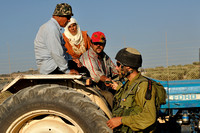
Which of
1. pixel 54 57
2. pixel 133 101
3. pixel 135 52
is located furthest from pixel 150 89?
pixel 54 57

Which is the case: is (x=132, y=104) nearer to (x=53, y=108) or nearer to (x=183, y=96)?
(x=53, y=108)

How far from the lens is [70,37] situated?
561 cm

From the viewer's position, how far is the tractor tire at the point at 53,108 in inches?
117

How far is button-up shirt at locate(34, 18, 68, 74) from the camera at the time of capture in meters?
3.35

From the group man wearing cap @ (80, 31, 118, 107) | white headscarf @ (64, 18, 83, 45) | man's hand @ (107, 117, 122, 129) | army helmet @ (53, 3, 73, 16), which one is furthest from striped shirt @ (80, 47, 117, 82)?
man's hand @ (107, 117, 122, 129)

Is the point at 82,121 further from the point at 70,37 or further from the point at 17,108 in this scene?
the point at 70,37

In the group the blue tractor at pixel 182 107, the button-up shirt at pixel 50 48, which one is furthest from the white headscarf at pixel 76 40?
the blue tractor at pixel 182 107

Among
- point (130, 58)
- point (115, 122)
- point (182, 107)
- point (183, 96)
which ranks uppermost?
point (130, 58)

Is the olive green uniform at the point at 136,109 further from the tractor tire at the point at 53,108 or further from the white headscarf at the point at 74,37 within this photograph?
the white headscarf at the point at 74,37

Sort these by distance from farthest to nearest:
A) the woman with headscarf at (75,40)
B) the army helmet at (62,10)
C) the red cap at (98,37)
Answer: the woman with headscarf at (75,40) → the red cap at (98,37) → the army helmet at (62,10)

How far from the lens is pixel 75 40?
5.46 m

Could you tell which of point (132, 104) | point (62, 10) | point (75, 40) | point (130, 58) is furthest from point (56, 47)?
point (75, 40)

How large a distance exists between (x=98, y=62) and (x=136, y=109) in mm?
1797

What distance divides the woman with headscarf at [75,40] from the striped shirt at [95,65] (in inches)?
33.1
